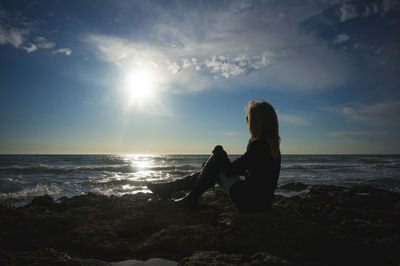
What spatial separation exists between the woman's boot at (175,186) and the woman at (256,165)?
28.0 inches

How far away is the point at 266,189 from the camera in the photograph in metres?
2.74

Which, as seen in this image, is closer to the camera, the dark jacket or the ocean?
the dark jacket

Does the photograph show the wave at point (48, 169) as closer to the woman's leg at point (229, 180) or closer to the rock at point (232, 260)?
the woman's leg at point (229, 180)

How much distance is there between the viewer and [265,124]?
2.82 m

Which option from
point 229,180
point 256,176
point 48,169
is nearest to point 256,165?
point 256,176

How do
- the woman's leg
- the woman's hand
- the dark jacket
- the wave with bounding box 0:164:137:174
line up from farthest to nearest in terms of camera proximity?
the wave with bounding box 0:164:137:174 < the woman's hand < the woman's leg < the dark jacket

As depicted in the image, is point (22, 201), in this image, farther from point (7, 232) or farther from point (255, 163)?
point (255, 163)

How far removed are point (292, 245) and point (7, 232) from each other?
9.27 feet

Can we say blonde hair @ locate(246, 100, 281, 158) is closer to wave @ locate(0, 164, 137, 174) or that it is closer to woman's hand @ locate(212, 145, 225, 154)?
woman's hand @ locate(212, 145, 225, 154)

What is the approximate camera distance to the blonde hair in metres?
2.78

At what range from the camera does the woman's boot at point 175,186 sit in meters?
3.76

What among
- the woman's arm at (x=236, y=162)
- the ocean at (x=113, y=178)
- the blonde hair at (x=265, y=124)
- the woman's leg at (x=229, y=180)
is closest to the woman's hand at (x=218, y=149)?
the woman's arm at (x=236, y=162)

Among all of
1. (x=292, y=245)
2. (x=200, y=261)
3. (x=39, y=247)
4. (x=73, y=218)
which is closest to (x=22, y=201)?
(x=73, y=218)

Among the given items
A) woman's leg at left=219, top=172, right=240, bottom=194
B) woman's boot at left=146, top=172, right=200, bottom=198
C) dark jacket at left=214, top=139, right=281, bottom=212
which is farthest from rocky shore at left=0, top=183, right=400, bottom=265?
woman's boot at left=146, top=172, right=200, bottom=198
